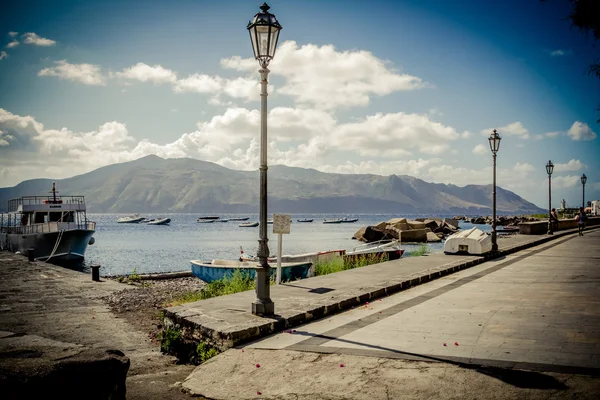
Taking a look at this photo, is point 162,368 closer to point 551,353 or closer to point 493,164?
point 551,353

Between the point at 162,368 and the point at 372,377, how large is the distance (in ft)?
12.8

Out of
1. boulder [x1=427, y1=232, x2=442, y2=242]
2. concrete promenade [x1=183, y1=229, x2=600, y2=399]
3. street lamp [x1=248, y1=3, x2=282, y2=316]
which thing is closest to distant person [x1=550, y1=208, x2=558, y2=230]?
boulder [x1=427, y1=232, x2=442, y2=242]

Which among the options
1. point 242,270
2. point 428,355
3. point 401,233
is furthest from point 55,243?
point 401,233

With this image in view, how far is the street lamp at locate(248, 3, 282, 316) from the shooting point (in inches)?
318

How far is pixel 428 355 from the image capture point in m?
5.99

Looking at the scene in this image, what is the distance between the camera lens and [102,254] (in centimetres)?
5491

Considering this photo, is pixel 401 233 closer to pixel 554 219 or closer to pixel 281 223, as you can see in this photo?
pixel 554 219

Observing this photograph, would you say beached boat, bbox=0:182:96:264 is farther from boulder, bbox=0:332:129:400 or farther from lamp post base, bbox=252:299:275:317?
boulder, bbox=0:332:129:400

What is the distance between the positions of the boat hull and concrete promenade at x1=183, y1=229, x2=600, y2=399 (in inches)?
1429

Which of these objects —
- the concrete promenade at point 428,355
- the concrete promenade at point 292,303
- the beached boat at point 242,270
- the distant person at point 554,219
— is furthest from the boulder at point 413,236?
the concrete promenade at point 428,355

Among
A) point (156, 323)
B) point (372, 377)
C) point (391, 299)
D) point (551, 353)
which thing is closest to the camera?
point (372, 377)

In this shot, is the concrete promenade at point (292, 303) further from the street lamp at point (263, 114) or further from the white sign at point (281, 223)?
the white sign at point (281, 223)

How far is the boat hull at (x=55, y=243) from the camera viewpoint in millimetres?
38125

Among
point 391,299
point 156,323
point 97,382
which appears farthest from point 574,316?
point 156,323
